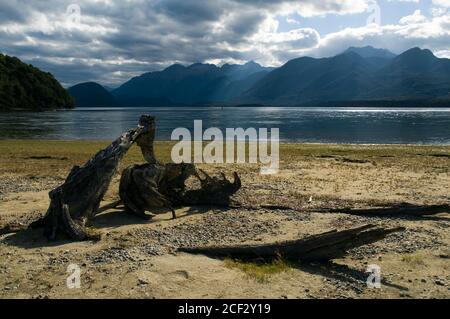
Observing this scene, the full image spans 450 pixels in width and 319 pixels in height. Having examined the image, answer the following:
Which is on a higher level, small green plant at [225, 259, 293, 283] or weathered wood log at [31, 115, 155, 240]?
weathered wood log at [31, 115, 155, 240]

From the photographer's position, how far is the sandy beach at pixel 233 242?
10.8 metres

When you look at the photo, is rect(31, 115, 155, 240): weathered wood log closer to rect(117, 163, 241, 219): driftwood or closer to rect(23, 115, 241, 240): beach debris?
rect(23, 115, 241, 240): beach debris

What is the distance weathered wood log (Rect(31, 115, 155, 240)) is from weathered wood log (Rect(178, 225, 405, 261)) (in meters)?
5.05

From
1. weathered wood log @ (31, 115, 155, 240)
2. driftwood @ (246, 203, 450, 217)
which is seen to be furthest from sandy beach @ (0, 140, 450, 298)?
weathered wood log @ (31, 115, 155, 240)

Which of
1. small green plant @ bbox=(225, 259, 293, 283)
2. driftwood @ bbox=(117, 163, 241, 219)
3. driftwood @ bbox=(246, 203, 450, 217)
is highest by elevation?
driftwood @ bbox=(117, 163, 241, 219)

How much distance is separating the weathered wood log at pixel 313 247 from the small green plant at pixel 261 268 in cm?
28

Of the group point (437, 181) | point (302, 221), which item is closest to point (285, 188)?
point (302, 221)

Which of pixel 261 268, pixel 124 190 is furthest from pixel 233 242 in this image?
pixel 124 190

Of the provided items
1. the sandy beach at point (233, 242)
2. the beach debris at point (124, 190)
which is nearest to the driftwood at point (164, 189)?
the beach debris at point (124, 190)

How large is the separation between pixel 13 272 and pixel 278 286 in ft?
23.9

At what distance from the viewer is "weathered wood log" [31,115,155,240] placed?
14523 mm

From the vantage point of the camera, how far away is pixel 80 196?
15.7m

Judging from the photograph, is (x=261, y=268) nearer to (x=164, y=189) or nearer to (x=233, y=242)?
(x=233, y=242)

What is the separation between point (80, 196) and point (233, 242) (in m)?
5.91
